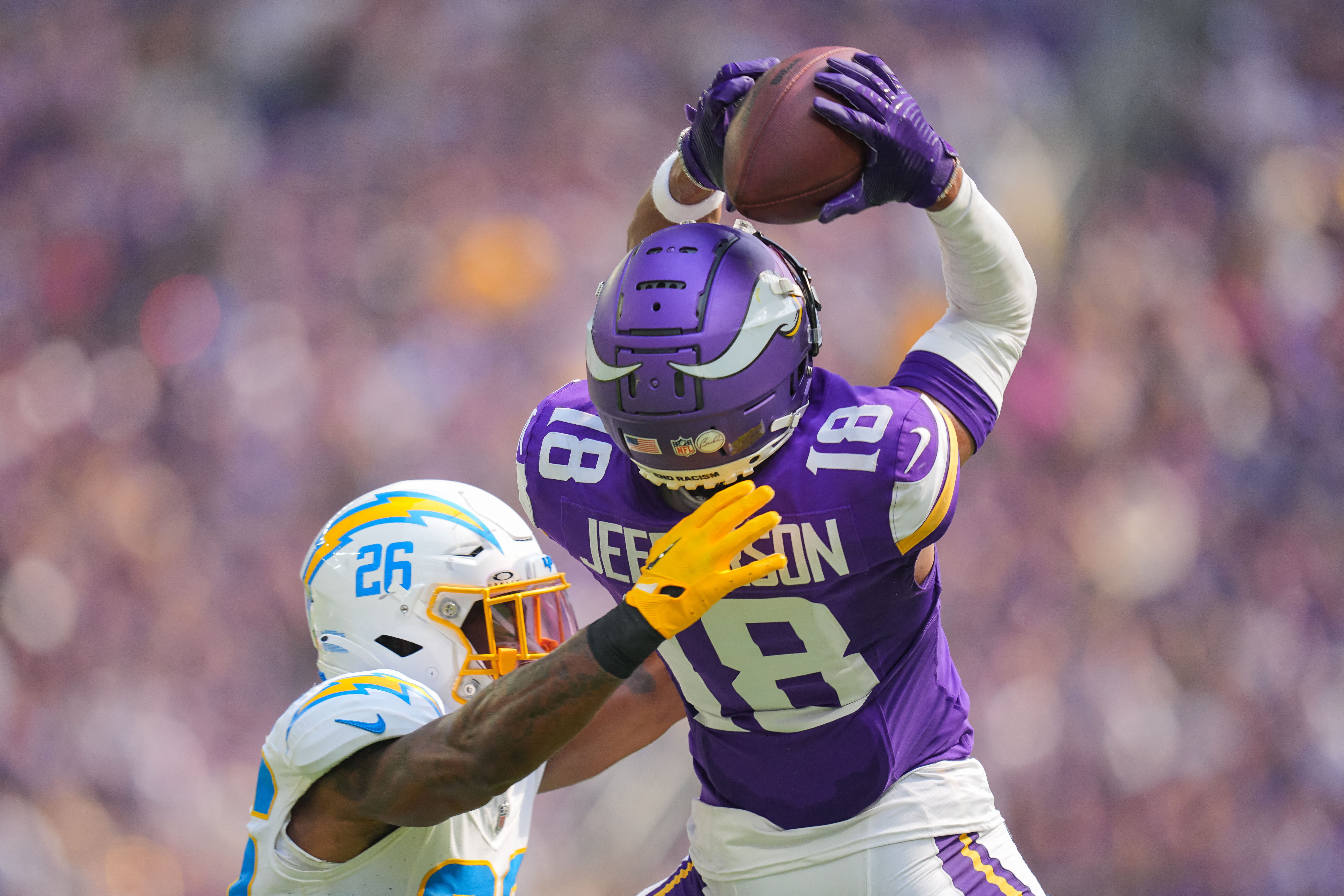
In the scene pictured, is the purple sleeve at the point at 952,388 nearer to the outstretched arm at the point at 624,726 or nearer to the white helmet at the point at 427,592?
the white helmet at the point at 427,592

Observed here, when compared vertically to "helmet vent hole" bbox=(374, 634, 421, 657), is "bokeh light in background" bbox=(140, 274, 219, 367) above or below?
above

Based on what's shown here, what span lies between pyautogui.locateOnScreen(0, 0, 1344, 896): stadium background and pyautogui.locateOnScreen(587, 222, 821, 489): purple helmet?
3595 millimetres

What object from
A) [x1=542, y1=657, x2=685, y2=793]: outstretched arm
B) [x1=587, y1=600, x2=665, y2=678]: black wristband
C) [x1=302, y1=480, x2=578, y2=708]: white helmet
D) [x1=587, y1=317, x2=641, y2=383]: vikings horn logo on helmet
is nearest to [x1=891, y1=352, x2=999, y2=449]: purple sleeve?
[x1=587, y1=317, x2=641, y2=383]: vikings horn logo on helmet

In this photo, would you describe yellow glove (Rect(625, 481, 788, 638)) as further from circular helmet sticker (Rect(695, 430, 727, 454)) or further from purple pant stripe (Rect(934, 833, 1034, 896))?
purple pant stripe (Rect(934, 833, 1034, 896))

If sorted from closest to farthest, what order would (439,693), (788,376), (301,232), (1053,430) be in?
(788,376) → (439,693) → (301,232) → (1053,430)

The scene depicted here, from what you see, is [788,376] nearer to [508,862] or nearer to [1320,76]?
[508,862]

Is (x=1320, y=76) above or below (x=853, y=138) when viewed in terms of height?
above

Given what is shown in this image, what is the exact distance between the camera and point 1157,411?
605cm

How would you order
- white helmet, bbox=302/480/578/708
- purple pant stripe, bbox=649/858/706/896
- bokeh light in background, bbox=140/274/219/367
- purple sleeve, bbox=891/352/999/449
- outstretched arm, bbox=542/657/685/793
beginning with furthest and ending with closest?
bokeh light in background, bbox=140/274/219/367 → outstretched arm, bbox=542/657/685/793 → white helmet, bbox=302/480/578/708 → purple pant stripe, bbox=649/858/706/896 → purple sleeve, bbox=891/352/999/449

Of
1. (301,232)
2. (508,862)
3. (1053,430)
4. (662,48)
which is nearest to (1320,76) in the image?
(1053,430)

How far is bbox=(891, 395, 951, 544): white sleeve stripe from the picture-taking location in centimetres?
174

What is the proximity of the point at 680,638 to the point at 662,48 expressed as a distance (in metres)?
4.64

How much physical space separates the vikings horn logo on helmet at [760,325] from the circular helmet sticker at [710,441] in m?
0.08

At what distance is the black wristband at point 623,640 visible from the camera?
1.69m
